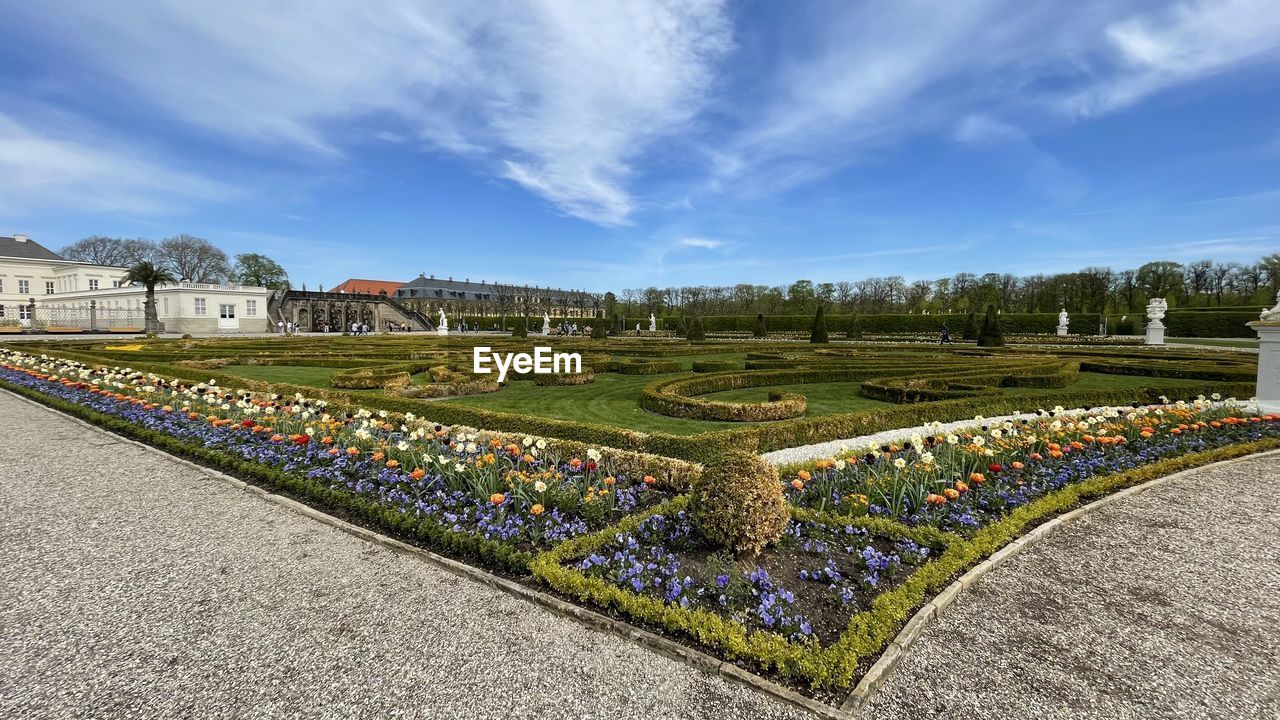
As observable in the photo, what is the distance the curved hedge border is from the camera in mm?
3096

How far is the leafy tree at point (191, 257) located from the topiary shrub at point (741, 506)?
8484cm

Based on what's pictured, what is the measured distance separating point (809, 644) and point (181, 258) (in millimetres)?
88698

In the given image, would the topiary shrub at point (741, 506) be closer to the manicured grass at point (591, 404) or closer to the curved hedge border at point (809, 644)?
the curved hedge border at point (809, 644)

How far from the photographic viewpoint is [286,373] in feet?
52.0

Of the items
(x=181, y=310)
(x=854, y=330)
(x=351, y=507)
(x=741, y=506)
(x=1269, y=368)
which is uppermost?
(x=181, y=310)

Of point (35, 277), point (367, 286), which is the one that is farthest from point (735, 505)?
point (367, 286)

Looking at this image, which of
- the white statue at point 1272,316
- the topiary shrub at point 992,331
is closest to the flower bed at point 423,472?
the white statue at point 1272,316

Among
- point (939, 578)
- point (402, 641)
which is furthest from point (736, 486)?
point (402, 641)

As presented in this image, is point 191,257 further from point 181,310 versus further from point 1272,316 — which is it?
point 1272,316

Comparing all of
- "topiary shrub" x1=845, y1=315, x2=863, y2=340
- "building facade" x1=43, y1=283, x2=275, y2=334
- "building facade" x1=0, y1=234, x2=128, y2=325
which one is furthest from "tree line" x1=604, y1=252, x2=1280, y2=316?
"building facade" x1=0, y1=234, x2=128, y2=325

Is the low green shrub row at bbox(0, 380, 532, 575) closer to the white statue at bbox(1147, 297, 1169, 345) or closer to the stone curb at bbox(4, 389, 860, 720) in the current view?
the stone curb at bbox(4, 389, 860, 720)

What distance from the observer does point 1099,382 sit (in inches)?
559

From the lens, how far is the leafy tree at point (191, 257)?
226 feet

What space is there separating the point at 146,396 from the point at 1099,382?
2110 cm
